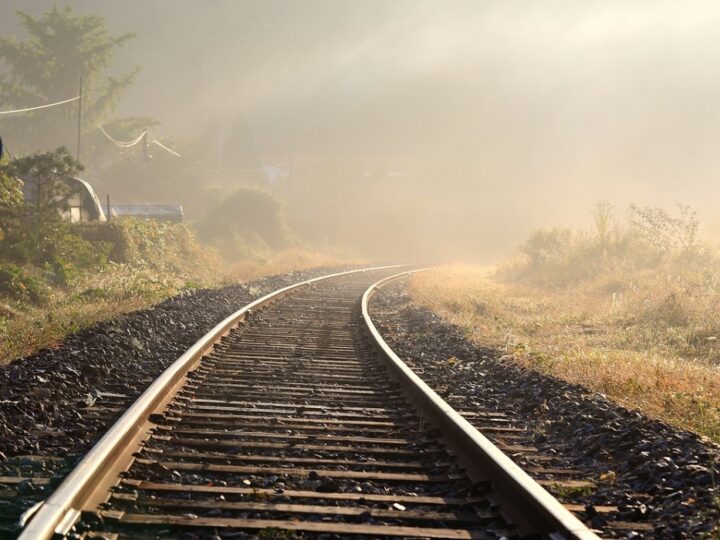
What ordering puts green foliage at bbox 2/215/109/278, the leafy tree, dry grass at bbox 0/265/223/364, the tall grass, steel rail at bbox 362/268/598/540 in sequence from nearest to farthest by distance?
steel rail at bbox 362/268/598/540, the tall grass, dry grass at bbox 0/265/223/364, green foliage at bbox 2/215/109/278, the leafy tree

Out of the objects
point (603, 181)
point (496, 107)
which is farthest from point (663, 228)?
point (496, 107)

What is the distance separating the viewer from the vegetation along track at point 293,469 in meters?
3.38

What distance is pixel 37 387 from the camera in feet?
20.1

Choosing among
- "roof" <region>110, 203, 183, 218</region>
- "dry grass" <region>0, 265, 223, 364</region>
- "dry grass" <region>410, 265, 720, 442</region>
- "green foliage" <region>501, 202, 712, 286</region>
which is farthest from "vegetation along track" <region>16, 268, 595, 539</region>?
"roof" <region>110, 203, 183, 218</region>

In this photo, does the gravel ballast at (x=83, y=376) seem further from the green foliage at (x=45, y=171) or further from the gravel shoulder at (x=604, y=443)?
the green foliage at (x=45, y=171)

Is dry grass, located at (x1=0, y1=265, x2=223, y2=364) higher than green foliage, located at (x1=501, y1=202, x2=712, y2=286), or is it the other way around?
green foliage, located at (x1=501, y1=202, x2=712, y2=286)

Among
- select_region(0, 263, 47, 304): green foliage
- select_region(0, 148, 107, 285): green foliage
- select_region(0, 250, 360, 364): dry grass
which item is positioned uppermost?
select_region(0, 148, 107, 285): green foliage

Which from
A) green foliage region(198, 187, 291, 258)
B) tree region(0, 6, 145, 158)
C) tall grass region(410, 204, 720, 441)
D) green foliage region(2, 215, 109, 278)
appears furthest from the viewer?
tree region(0, 6, 145, 158)

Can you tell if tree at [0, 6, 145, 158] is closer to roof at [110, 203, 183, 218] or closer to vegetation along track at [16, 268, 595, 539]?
roof at [110, 203, 183, 218]

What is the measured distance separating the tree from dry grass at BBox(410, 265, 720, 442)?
138ft

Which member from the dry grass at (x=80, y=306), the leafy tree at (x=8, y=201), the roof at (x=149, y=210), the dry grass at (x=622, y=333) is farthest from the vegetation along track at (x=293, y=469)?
the roof at (x=149, y=210)

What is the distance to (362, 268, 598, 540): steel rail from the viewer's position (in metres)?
3.21

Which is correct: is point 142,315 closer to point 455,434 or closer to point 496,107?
point 455,434

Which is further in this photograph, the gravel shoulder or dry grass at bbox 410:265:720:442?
dry grass at bbox 410:265:720:442
